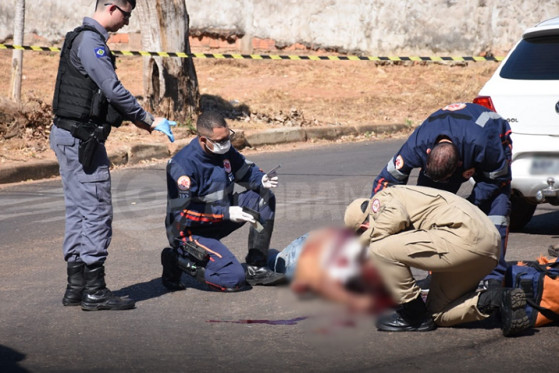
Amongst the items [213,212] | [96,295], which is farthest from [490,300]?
[96,295]

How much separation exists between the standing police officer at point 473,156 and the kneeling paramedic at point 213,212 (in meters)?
1.03

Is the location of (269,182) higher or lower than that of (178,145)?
higher

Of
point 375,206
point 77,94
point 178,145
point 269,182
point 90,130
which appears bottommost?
point 178,145

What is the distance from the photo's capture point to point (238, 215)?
5297 mm

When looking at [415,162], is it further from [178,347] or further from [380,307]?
[380,307]

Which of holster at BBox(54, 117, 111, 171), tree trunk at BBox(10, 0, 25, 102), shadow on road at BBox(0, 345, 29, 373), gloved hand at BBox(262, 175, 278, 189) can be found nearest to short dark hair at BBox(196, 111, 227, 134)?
gloved hand at BBox(262, 175, 278, 189)

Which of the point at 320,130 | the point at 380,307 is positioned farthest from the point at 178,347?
the point at 320,130

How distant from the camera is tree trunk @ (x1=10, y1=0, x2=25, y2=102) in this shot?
1236 centimetres

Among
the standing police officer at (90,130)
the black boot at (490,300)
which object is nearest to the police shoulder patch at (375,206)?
the black boot at (490,300)

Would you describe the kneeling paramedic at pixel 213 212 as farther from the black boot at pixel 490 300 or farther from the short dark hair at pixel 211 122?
the black boot at pixel 490 300

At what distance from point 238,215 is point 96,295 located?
98 centimetres

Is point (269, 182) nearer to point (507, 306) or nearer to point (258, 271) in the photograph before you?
point (258, 271)

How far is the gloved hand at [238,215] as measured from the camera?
5.29 m

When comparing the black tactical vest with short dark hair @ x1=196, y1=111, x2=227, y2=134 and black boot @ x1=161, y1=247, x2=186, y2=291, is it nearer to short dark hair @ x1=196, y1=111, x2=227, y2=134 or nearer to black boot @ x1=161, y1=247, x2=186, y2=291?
short dark hair @ x1=196, y1=111, x2=227, y2=134
